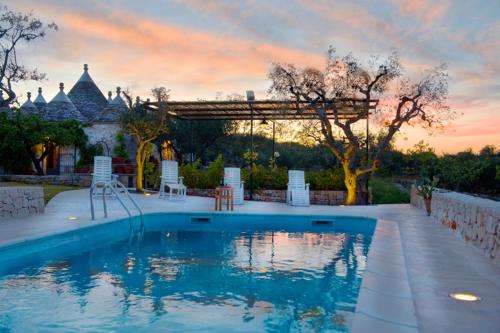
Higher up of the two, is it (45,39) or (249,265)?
(45,39)

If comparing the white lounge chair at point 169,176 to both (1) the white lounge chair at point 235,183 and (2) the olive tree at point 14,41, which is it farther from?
(2) the olive tree at point 14,41

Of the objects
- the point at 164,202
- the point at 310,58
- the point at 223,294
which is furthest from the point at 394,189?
the point at 223,294

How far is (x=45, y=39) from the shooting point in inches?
521

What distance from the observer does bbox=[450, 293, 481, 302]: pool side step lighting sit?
3395 mm

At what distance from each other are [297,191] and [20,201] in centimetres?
659

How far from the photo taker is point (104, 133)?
23188 mm

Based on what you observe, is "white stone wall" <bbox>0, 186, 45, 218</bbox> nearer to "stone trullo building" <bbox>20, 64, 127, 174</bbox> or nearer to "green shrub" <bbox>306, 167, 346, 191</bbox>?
"green shrub" <bbox>306, 167, 346, 191</bbox>

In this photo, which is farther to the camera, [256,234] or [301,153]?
[301,153]

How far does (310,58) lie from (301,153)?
9052 millimetres

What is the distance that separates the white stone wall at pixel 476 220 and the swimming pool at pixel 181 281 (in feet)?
4.61

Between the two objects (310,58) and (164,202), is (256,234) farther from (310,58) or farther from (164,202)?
(310,58)

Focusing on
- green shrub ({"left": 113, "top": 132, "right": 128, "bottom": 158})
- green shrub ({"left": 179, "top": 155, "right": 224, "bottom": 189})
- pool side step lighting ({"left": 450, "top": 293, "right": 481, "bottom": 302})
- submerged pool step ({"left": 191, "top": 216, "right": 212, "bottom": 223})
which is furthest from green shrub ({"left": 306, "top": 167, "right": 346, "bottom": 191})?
pool side step lighting ({"left": 450, "top": 293, "right": 481, "bottom": 302})

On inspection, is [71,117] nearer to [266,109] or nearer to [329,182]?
[266,109]

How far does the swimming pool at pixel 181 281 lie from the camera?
3891 mm
